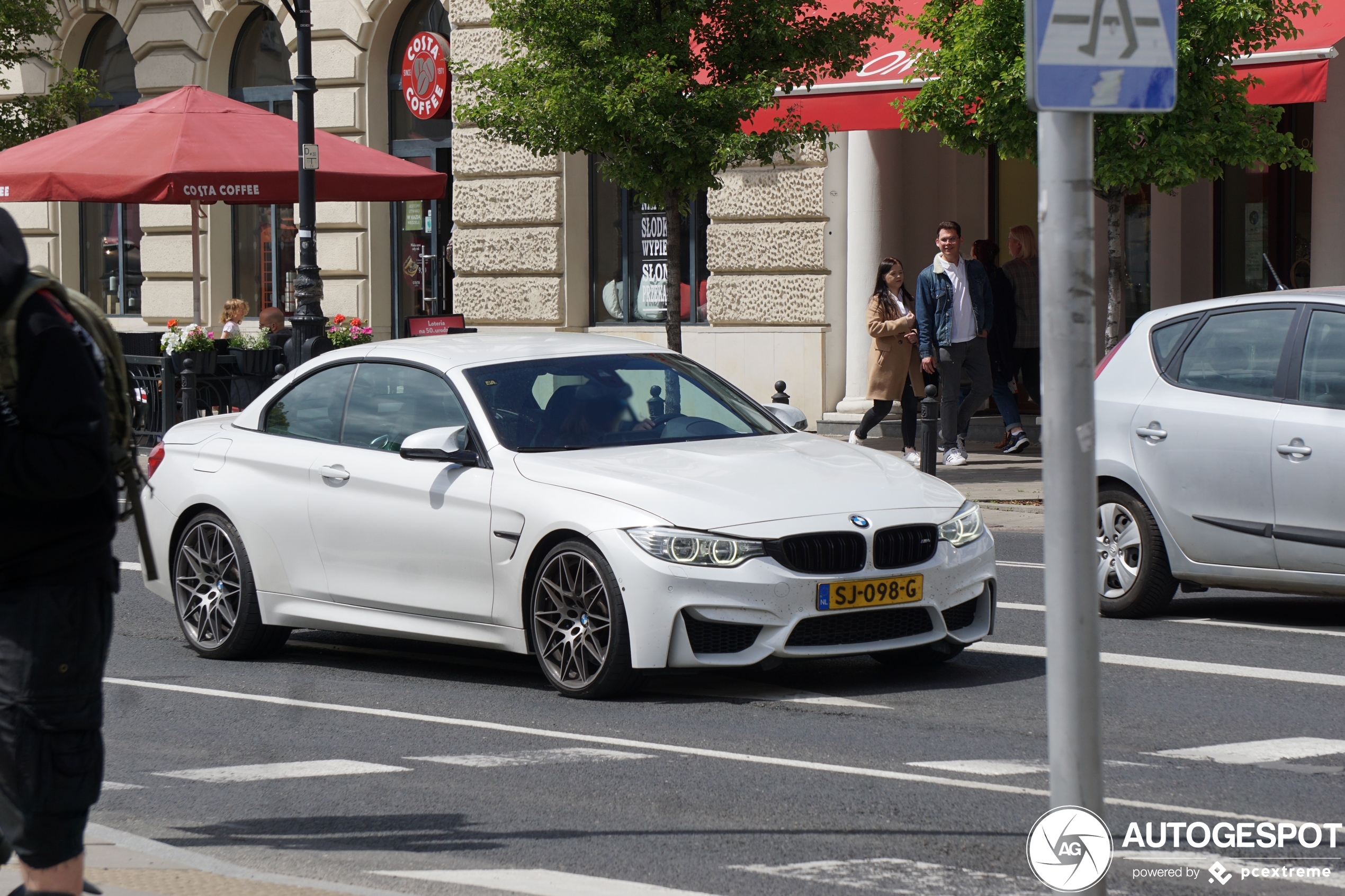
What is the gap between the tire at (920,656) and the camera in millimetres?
7984

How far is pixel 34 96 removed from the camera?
25750 millimetres

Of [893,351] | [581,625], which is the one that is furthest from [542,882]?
[893,351]

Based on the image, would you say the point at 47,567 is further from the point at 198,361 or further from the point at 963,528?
the point at 198,361

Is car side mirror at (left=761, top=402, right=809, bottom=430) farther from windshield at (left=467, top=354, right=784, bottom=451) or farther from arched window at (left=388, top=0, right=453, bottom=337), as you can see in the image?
arched window at (left=388, top=0, right=453, bottom=337)

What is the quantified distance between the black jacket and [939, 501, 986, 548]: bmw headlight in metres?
4.39

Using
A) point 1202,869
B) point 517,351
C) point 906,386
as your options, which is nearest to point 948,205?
point 906,386

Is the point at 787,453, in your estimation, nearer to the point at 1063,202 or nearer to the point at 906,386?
the point at 1063,202

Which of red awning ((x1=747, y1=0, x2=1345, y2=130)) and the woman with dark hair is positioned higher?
red awning ((x1=747, y1=0, x2=1345, y2=130))

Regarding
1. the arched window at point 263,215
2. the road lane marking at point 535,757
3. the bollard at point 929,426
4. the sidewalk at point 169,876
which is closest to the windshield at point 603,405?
the road lane marking at point 535,757

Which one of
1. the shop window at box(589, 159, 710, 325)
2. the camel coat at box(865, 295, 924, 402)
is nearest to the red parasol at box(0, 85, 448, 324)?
the shop window at box(589, 159, 710, 325)

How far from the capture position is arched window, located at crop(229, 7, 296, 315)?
82.4ft

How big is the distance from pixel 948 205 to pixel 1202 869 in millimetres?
15584

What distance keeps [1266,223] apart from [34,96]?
52.7 ft

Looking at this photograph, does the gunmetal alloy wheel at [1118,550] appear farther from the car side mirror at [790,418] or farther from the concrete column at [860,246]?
the concrete column at [860,246]
